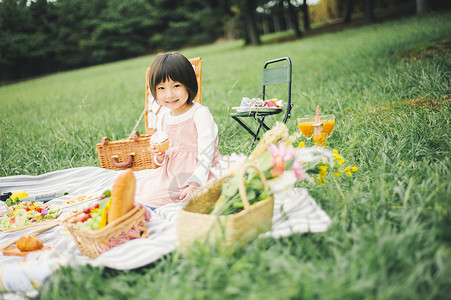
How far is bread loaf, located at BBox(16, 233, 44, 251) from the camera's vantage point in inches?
84.2

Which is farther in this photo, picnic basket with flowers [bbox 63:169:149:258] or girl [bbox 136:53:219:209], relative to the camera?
girl [bbox 136:53:219:209]

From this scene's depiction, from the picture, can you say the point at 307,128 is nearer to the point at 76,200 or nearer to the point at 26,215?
the point at 76,200

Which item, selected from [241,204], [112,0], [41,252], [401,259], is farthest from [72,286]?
[112,0]

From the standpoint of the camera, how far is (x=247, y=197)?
1.80m

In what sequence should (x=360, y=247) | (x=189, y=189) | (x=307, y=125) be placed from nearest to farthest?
(x=360, y=247), (x=189, y=189), (x=307, y=125)

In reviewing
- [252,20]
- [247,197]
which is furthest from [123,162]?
[252,20]


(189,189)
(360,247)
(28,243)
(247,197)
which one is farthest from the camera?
(189,189)

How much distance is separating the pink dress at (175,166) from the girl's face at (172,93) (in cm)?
17

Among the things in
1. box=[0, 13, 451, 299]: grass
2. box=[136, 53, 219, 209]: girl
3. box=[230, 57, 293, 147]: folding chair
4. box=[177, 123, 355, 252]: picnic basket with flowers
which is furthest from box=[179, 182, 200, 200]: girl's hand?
box=[230, 57, 293, 147]: folding chair

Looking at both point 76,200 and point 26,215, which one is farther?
point 76,200

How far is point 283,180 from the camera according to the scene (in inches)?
68.8

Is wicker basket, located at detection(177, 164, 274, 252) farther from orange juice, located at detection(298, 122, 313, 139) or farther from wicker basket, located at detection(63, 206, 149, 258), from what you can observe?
orange juice, located at detection(298, 122, 313, 139)

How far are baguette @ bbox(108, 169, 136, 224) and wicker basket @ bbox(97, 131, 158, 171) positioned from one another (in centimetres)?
154

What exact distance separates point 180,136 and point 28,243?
1258 millimetres
